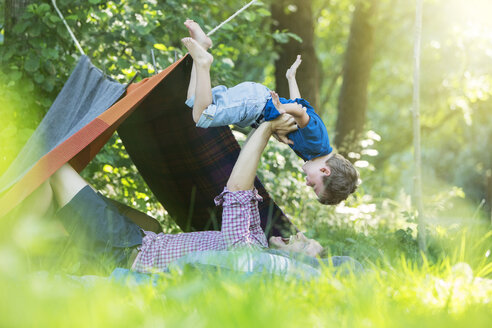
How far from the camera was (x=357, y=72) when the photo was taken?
7199mm

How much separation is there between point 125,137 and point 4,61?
91 centimetres

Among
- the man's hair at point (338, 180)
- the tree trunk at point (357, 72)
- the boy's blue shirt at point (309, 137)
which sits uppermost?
the boy's blue shirt at point (309, 137)

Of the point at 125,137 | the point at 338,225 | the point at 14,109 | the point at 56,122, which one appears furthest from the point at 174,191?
the point at 338,225

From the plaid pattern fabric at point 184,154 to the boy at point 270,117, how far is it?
0.85ft

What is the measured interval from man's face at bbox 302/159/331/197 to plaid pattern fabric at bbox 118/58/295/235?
372 millimetres

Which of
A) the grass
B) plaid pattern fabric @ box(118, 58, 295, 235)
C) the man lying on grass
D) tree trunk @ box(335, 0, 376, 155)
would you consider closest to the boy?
the man lying on grass

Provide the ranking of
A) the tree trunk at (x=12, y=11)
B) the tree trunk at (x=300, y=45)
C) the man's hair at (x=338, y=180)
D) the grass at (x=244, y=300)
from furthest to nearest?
the tree trunk at (x=300, y=45), the tree trunk at (x=12, y=11), the man's hair at (x=338, y=180), the grass at (x=244, y=300)

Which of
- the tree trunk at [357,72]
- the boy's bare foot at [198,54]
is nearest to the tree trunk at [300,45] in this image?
the tree trunk at [357,72]

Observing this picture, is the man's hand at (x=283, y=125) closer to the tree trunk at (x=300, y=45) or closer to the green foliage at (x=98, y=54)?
the green foliage at (x=98, y=54)

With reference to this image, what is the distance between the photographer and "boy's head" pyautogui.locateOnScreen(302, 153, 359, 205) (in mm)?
2637

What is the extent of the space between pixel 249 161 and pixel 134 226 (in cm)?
58

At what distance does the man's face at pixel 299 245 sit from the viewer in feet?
8.32

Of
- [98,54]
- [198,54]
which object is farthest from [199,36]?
[98,54]

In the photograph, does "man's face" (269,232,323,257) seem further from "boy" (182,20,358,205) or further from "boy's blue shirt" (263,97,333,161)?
"boy's blue shirt" (263,97,333,161)
